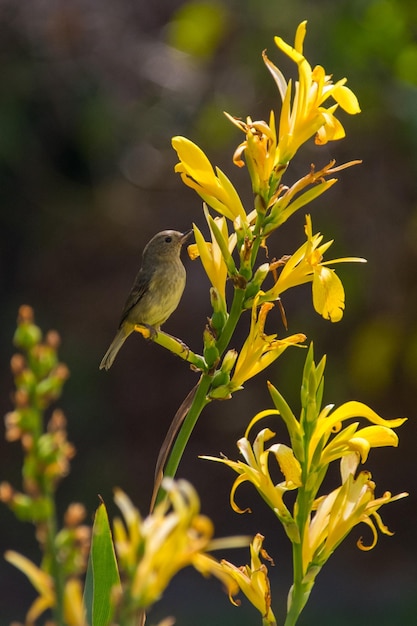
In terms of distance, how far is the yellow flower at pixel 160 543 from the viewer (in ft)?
2.51

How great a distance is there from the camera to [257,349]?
1406 mm

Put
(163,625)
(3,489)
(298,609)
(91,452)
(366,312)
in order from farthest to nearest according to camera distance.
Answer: (91,452) < (366,312) < (298,609) < (163,625) < (3,489)

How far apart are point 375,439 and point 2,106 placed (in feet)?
19.6

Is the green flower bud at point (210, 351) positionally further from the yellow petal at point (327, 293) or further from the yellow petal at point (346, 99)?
the yellow petal at point (346, 99)

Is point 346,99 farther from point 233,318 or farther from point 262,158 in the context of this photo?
point 233,318

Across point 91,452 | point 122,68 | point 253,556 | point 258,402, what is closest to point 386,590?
point 258,402

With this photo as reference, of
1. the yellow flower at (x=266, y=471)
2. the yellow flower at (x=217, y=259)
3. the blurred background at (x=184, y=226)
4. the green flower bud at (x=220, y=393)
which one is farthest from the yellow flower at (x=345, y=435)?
the blurred background at (x=184, y=226)

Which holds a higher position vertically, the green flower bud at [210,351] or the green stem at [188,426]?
the green flower bud at [210,351]

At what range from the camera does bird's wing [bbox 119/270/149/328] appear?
2846 mm

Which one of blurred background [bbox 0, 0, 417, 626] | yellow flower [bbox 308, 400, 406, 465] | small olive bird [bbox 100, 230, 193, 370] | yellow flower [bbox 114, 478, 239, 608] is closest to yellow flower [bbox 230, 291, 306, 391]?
yellow flower [bbox 308, 400, 406, 465]

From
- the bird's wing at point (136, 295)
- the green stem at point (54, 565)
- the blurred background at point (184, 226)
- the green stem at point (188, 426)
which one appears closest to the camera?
the green stem at point (54, 565)

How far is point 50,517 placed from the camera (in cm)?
76

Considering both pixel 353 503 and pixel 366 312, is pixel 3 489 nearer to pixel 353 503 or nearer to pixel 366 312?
pixel 353 503

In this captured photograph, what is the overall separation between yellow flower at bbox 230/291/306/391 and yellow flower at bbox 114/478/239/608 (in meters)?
0.61
